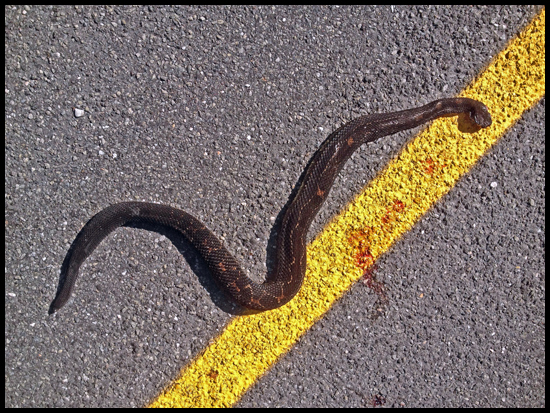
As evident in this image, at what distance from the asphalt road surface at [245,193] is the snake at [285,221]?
0.11 metres

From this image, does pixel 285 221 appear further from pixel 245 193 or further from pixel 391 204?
pixel 391 204

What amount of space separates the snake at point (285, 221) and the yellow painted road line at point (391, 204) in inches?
5.7

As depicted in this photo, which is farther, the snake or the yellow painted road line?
the yellow painted road line

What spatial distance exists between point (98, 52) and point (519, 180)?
12.8ft

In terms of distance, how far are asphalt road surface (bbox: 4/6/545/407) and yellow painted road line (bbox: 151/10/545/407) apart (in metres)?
0.10

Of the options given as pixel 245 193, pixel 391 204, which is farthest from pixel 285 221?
pixel 391 204

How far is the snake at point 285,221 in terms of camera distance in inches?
131

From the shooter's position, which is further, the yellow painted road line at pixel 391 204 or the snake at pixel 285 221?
the yellow painted road line at pixel 391 204

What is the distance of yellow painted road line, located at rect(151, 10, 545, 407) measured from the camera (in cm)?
342

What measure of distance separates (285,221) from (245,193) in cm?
44

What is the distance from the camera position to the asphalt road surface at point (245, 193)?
3.32 metres

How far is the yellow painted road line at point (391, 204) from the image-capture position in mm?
3420

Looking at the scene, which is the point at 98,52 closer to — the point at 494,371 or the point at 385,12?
the point at 385,12
